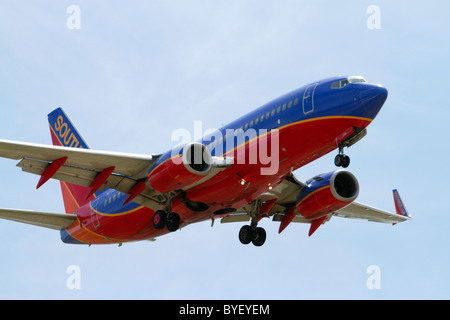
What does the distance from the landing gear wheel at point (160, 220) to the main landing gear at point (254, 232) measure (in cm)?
576

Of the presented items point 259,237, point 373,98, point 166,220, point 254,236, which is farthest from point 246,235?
point 373,98

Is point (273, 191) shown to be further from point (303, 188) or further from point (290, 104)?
point (290, 104)

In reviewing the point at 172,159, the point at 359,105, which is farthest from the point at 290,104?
the point at 172,159

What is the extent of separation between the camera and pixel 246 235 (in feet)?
115

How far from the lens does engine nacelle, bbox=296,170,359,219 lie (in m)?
33.0

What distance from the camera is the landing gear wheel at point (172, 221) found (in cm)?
3080

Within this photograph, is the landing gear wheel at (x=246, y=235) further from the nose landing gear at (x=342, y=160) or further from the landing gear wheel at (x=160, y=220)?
the nose landing gear at (x=342, y=160)

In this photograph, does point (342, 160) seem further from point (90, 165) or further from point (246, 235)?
point (90, 165)

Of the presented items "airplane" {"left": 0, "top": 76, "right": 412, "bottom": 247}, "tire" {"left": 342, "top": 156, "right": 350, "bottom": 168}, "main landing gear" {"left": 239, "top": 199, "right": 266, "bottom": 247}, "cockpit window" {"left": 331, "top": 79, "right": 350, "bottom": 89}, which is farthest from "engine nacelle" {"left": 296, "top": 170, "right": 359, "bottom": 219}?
"cockpit window" {"left": 331, "top": 79, "right": 350, "bottom": 89}

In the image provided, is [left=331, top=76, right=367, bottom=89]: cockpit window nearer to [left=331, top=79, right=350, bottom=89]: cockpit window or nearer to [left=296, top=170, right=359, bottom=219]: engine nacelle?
[left=331, top=79, right=350, bottom=89]: cockpit window

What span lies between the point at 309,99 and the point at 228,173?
4.69 metres

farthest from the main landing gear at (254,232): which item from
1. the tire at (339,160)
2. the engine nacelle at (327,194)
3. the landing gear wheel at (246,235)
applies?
the tire at (339,160)

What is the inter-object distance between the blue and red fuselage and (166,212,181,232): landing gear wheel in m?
0.49

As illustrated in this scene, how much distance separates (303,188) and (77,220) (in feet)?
40.6
